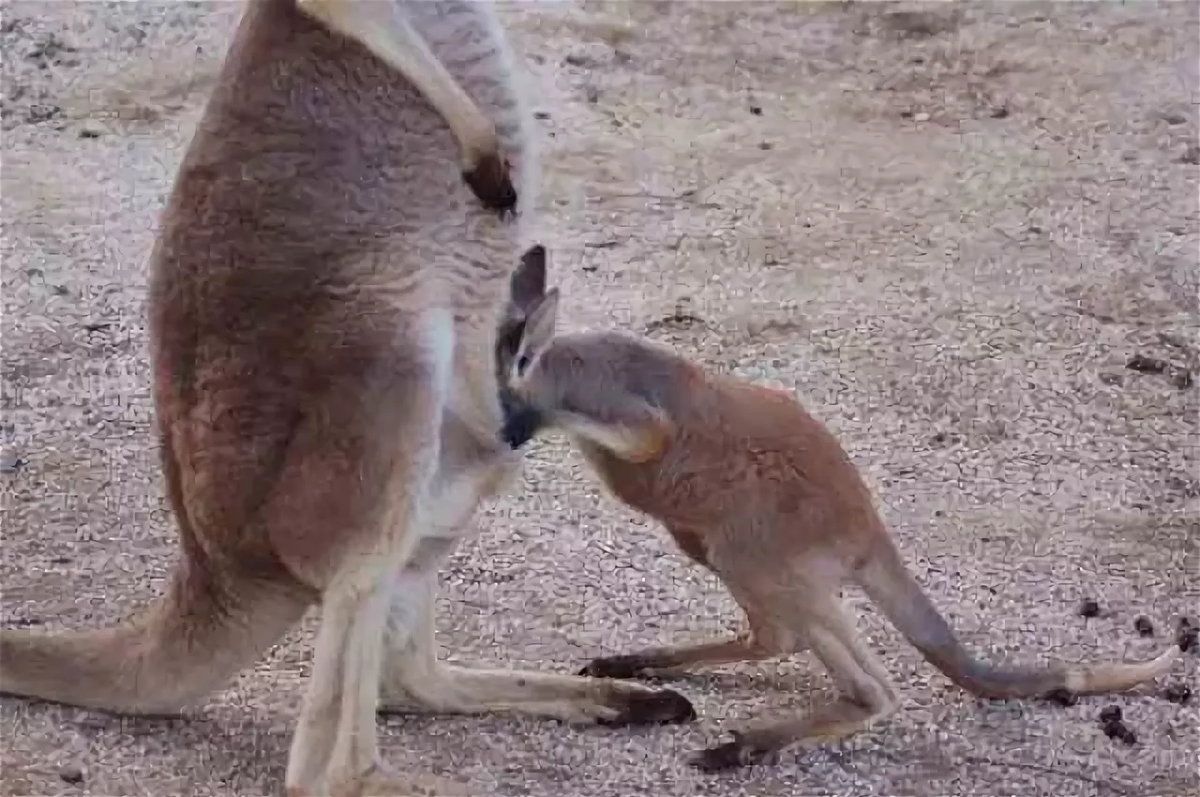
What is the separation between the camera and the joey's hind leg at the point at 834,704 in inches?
74.0

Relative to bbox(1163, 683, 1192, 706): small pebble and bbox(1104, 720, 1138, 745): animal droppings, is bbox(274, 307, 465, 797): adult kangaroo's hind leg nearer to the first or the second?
bbox(1104, 720, 1138, 745): animal droppings

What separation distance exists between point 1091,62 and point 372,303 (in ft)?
9.64

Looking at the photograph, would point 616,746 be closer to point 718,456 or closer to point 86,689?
point 718,456

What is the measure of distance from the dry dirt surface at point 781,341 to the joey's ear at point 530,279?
1.63ft

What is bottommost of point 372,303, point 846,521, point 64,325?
point 64,325

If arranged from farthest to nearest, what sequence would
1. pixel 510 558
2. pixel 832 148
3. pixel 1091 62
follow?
1. pixel 1091 62
2. pixel 832 148
3. pixel 510 558

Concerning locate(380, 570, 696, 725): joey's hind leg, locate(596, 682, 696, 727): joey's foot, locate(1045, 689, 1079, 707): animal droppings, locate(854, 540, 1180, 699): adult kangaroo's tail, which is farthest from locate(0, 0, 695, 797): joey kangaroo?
locate(1045, 689, 1079, 707): animal droppings

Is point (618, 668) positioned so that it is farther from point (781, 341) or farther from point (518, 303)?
point (781, 341)

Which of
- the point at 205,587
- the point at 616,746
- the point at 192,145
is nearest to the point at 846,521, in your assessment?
Result: the point at 616,746

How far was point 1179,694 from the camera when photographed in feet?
6.73

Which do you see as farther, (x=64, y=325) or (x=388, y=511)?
(x=64, y=325)

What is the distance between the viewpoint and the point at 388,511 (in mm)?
1669

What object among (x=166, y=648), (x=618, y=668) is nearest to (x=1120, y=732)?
(x=618, y=668)

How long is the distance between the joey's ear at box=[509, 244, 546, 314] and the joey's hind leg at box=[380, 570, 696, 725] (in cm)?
41
